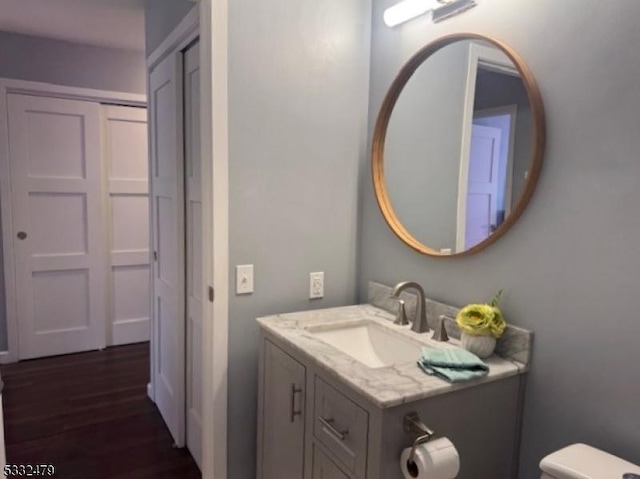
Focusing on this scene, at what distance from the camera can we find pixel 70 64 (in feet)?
11.5

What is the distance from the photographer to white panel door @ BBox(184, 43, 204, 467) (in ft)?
7.12

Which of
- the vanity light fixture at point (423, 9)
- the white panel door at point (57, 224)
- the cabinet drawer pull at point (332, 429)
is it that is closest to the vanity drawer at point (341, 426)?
the cabinet drawer pull at point (332, 429)

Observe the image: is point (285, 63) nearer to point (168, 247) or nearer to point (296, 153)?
point (296, 153)

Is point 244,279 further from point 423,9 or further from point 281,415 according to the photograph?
point 423,9

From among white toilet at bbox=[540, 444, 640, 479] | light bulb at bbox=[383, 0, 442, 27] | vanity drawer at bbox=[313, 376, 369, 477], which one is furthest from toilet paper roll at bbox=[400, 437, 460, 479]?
light bulb at bbox=[383, 0, 442, 27]

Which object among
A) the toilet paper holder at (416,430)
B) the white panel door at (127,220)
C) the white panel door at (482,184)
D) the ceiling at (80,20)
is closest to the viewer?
the toilet paper holder at (416,430)

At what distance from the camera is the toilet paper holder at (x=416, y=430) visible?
1.15 meters

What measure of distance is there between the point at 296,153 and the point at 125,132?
2474 mm

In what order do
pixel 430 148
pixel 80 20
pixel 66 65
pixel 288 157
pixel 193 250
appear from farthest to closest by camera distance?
pixel 66 65
pixel 80 20
pixel 193 250
pixel 288 157
pixel 430 148

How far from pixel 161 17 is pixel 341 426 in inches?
90.3

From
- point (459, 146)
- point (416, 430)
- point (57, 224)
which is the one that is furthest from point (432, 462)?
point (57, 224)

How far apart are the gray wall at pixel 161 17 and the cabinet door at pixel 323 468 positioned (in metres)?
1.90

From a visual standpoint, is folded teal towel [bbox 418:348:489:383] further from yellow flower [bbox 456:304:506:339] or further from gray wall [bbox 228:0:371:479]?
gray wall [bbox 228:0:371:479]

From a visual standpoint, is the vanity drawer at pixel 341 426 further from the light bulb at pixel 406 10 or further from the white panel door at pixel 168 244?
the light bulb at pixel 406 10
